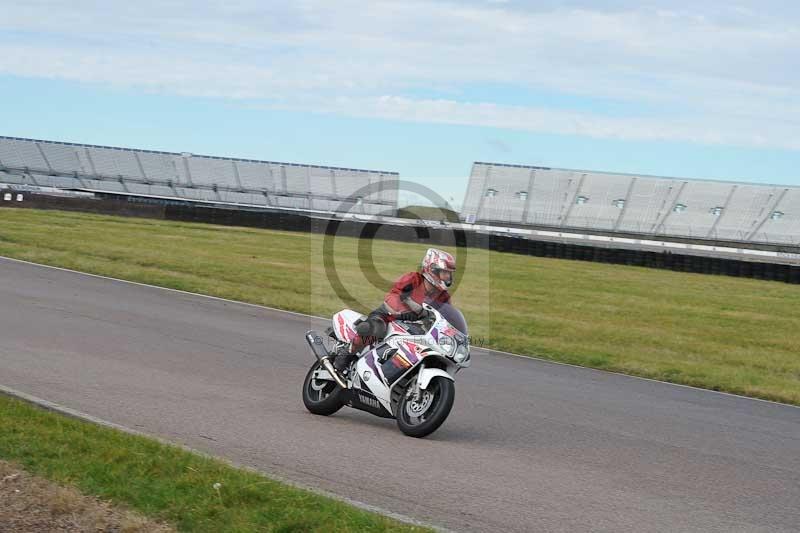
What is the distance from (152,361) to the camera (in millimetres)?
11977

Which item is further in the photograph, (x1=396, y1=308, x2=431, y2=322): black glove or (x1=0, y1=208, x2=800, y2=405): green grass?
(x1=0, y1=208, x2=800, y2=405): green grass

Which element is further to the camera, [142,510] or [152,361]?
[152,361]

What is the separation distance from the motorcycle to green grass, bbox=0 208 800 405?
7017mm

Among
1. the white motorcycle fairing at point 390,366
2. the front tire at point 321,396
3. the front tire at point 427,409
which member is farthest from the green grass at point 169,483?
the front tire at point 321,396

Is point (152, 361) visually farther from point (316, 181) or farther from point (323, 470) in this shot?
point (316, 181)

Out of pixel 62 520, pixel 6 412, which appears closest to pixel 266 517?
pixel 62 520

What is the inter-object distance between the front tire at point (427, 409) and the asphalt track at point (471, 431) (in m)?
0.13

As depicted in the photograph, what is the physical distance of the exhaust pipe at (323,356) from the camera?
9391 mm

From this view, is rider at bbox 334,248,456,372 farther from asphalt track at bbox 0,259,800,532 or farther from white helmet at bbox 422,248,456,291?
asphalt track at bbox 0,259,800,532

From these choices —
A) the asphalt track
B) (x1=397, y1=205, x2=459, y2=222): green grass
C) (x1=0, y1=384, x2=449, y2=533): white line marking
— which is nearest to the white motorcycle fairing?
the asphalt track

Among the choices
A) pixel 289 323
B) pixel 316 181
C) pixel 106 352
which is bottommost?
pixel 316 181

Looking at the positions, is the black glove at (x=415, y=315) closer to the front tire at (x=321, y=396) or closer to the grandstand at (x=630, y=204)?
the front tire at (x=321, y=396)

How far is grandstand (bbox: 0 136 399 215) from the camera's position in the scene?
6250 centimetres

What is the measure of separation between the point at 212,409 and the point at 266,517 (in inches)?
148
